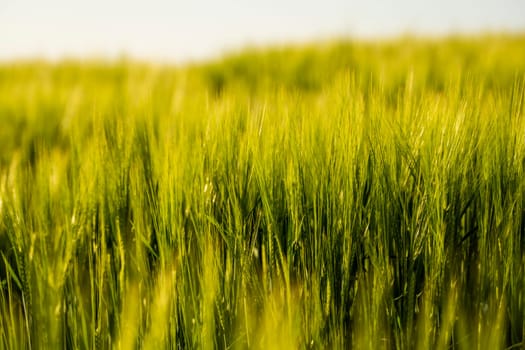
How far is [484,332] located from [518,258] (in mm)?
102

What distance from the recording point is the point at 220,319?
575 mm

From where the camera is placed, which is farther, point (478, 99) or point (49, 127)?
point (49, 127)

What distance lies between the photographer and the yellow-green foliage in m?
0.57

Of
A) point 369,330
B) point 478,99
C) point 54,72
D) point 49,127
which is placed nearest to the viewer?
point 369,330

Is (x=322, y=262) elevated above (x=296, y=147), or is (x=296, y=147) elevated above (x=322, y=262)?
(x=296, y=147)

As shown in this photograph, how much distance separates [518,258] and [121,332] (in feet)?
1.56

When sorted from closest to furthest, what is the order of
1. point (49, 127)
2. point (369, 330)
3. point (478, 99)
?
1. point (369, 330)
2. point (478, 99)
3. point (49, 127)

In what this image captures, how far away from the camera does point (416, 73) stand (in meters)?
2.07

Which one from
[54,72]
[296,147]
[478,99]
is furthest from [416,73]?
[54,72]

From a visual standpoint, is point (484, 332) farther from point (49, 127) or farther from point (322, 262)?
point (49, 127)

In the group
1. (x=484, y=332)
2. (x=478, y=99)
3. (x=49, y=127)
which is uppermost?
(x=478, y=99)

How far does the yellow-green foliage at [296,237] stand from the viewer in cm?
57

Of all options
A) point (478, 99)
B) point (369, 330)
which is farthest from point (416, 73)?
point (369, 330)

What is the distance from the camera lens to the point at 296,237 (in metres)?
0.60
